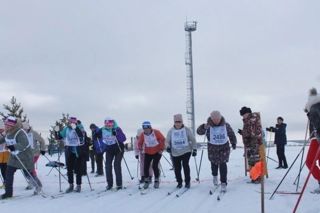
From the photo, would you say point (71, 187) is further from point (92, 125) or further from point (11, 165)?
point (92, 125)

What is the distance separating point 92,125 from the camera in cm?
1706

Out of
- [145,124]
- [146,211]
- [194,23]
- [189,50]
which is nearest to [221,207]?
[146,211]

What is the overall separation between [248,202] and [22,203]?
4681 millimetres

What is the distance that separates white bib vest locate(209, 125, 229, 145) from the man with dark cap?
0.66m

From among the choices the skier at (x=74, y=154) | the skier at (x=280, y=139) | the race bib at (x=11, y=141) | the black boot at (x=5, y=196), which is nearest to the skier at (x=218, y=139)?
the skier at (x=74, y=154)

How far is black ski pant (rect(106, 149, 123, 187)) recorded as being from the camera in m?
11.7

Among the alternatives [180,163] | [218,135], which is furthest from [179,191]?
[218,135]

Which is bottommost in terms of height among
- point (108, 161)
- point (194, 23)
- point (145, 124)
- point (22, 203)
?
point (22, 203)

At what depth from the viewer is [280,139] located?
1562 centimetres

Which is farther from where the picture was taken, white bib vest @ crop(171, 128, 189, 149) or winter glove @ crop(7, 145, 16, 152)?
white bib vest @ crop(171, 128, 189, 149)

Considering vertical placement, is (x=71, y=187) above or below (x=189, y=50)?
below

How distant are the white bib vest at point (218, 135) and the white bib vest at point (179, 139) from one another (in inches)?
30.1

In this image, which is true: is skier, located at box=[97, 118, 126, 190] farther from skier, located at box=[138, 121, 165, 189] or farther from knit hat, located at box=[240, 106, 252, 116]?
knit hat, located at box=[240, 106, 252, 116]

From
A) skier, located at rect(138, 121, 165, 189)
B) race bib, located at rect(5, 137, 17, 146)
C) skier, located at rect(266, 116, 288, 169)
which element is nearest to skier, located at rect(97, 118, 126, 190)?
skier, located at rect(138, 121, 165, 189)
